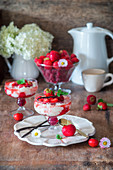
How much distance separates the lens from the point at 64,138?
106cm

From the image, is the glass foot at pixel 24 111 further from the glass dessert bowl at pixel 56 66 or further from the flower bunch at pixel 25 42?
the flower bunch at pixel 25 42

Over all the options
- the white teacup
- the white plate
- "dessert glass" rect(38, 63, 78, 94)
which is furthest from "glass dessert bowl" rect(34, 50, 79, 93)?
the white plate

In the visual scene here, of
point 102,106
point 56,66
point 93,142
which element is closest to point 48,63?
point 56,66


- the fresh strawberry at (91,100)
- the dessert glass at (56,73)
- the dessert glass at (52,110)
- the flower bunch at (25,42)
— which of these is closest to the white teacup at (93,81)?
the dessert glass at (56,73)

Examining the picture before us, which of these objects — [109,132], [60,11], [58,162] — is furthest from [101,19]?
[58,162]

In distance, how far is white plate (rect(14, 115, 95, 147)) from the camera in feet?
3.36

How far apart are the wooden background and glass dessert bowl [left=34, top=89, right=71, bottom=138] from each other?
104cm

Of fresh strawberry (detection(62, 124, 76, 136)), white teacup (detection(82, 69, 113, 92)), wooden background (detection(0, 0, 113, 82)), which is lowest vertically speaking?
white teacup (detection(82, 69, 113, 92))

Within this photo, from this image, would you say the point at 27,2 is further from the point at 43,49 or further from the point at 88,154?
the point at 88,154

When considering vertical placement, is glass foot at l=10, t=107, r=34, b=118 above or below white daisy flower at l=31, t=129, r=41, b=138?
below

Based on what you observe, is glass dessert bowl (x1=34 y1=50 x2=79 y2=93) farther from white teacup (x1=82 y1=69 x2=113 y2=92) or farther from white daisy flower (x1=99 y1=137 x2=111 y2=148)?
white daisy flower (x1=99 y1=137 x2=111 y2=148)

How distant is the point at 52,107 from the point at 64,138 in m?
0.13

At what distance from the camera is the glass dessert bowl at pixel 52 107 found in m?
1.08

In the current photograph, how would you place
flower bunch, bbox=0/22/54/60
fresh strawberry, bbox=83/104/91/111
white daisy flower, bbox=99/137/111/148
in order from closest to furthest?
1. white daisy flower, bbox=99/137/111/148
2. fresh strawberry, bbox=83/104/91/111
3. flower bunch, bbox=0/22/54/60
